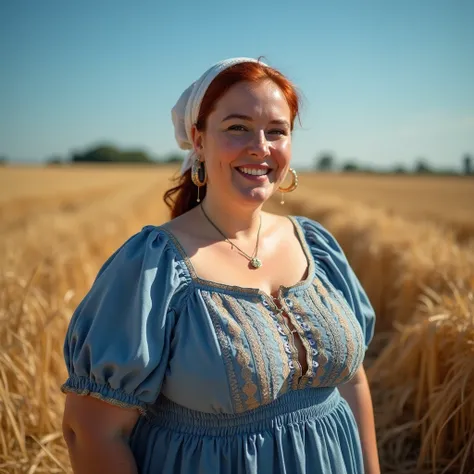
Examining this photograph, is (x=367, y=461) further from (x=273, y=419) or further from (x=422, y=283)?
(x=422, y=283)

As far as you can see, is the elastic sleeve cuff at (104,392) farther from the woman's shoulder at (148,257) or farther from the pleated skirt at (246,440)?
the woman's shoulder at (148,257)

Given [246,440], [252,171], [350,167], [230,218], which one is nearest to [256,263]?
[230,218]

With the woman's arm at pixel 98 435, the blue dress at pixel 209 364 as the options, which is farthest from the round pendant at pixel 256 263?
the woman's arm at pixel 98 435

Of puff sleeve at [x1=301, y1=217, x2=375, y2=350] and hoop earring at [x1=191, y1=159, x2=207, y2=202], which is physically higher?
hoop earring at [x1=191, y1=159, x2=207, y2=202]

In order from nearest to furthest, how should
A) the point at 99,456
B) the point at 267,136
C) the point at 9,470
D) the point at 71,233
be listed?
the point at 99,456 → the point at 267,136 → the point at 9,470 → the point at 71,233

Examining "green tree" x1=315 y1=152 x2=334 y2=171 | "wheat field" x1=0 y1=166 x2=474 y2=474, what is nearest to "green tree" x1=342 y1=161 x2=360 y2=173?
"green tree" x1=315 y1=152 x2=334 y2=171

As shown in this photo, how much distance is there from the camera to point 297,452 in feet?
4.45

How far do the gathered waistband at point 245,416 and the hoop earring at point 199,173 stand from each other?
0.71m

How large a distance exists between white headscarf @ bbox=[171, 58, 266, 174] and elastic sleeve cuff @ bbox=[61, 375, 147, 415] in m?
0.82

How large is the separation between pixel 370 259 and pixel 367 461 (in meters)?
3.68

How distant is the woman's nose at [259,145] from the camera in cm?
143

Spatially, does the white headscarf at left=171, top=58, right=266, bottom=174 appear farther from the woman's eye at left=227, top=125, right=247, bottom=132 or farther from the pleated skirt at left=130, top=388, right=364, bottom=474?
the pleated skirt at left=130, top=388, right=364, bottom=474

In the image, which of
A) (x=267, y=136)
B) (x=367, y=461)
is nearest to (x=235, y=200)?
(x=267, y=136)

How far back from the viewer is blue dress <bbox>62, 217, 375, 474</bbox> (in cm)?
123
